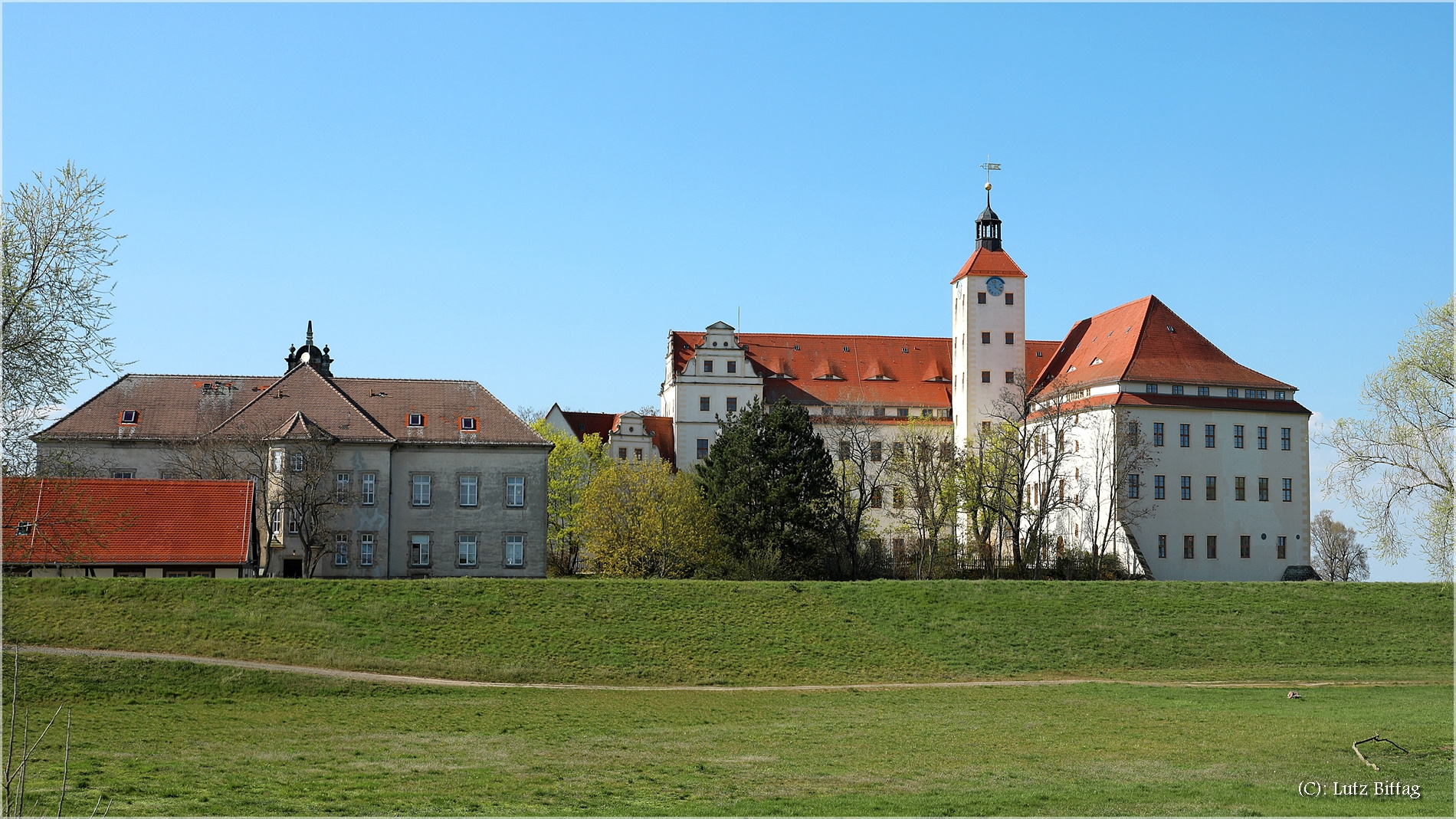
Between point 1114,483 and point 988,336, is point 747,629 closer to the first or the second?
point 1114,483

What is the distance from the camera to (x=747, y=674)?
2925 cm

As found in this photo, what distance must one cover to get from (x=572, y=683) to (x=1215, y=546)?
3928 cm

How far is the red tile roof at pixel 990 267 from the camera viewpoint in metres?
69.9

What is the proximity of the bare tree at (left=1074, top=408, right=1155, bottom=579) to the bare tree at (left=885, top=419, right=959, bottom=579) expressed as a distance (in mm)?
6369

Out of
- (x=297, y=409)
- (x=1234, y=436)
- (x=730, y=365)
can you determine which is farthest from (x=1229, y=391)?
(x=297, y=409)

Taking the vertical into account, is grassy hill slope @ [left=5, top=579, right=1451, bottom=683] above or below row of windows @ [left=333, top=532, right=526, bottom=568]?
below

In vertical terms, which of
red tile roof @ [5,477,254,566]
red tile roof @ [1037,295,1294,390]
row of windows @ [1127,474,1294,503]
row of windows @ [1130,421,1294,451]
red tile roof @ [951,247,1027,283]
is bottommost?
red tile roof @ [5,477,254,566]

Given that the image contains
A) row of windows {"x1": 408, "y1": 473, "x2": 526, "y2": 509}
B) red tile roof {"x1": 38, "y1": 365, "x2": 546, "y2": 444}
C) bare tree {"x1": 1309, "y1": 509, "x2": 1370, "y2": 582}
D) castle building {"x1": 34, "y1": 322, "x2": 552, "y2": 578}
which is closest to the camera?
castle building {"x1": 34, "y1": 322, "x2": 552, "y2": 578}

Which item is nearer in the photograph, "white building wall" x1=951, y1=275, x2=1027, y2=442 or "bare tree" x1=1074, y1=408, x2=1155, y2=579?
"bare tree" x1=1074, y1=408, x2=1155, y2=579

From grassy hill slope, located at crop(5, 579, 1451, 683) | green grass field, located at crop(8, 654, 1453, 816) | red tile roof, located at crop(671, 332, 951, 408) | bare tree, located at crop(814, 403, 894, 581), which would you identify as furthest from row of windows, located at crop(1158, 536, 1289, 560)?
green grass field, located at crop(8, 654, 1453, 816)

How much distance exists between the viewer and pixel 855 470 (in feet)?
198

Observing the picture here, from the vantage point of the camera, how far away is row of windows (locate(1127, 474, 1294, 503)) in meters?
56.8

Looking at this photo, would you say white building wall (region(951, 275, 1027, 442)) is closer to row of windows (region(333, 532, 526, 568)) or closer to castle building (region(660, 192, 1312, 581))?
castle building (region(660, 192, 1312, 581))

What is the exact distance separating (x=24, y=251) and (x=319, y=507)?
30.3 m
